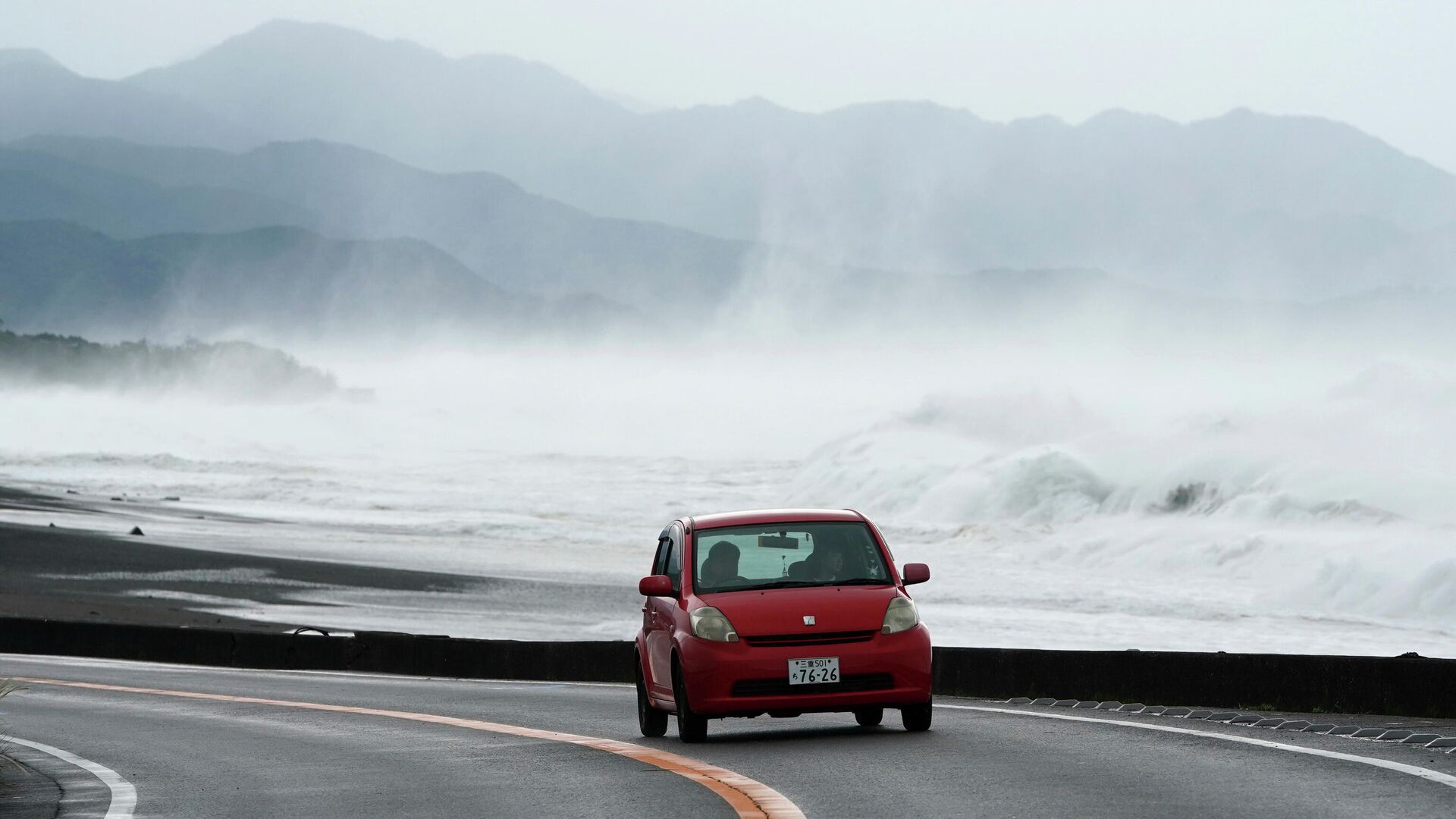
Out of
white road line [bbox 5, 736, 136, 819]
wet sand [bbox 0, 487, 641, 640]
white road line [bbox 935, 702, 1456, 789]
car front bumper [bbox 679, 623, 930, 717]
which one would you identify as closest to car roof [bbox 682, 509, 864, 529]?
car front bumper [bbox 679, 623, 930, 717]

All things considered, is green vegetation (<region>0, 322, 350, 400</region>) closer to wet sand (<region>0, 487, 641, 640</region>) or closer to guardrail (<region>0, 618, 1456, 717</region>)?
wet sand (<region>0, 487, 641, 640</region>)

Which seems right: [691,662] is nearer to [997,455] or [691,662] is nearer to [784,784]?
[784,784]

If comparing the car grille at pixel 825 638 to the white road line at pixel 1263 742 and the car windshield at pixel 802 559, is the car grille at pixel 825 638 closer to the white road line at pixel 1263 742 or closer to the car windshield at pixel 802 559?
the car windshield at pixel 802 559

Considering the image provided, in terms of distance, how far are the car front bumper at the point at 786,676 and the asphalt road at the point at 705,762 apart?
292 mm

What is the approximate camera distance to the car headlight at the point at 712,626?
12086 mm

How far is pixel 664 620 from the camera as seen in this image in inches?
510

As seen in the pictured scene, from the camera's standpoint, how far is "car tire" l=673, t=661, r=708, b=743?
12328mm

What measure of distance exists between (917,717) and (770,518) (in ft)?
5.46

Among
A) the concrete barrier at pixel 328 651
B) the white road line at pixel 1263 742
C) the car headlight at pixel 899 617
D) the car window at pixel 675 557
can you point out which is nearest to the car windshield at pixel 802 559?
the car window at pixel 675 557

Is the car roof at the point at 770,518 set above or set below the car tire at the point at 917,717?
above

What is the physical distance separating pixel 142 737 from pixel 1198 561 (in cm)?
3090

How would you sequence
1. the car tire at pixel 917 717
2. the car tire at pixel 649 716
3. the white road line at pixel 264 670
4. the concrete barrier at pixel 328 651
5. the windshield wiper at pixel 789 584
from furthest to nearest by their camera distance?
the concrete barrier at pixel 328 651 → the white road line at pixel 264 670 → the car tire at pixel 649 716 → the car tire at pixel 917 717 → the windshield wiper at pixel 789 584

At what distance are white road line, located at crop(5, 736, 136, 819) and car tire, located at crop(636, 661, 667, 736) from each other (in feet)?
11.6

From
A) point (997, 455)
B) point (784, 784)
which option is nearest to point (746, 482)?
point (997, 455)
